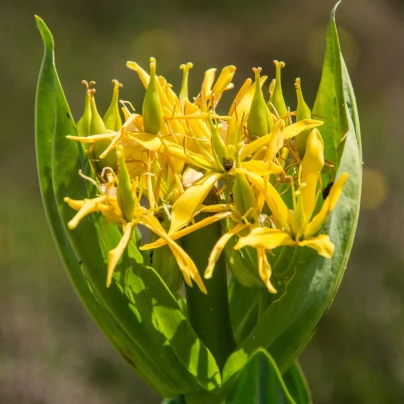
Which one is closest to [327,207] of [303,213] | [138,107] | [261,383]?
[303,213]

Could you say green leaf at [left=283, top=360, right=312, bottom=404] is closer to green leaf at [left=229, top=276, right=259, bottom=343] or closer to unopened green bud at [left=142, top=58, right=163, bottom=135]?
green leaf at [left=229, top=276, right=259, bottom=343]

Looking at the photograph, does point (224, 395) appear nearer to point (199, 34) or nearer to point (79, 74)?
point (79, 74)

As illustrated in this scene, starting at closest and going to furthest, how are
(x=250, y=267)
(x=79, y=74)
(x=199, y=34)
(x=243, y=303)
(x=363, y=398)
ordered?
(x=250, y=267) < (x=243, y=303) < (x=363, y=398) < (x=79, y=74) < (x=199, y=34)

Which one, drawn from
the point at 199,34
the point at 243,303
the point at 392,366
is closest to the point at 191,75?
the point at 199,34

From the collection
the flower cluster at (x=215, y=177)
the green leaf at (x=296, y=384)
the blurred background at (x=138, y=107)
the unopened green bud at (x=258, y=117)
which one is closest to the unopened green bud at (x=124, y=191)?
the flower cluster at (x=215, y=177)

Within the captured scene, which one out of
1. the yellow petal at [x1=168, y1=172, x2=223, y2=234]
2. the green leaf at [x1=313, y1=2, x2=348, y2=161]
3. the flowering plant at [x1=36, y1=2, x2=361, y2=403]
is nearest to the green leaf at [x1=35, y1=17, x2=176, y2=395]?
the flowering plant at [x1=36, y1=2, x2=361, y2=403]

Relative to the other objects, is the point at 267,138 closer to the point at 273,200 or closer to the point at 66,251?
the point at 273,200
